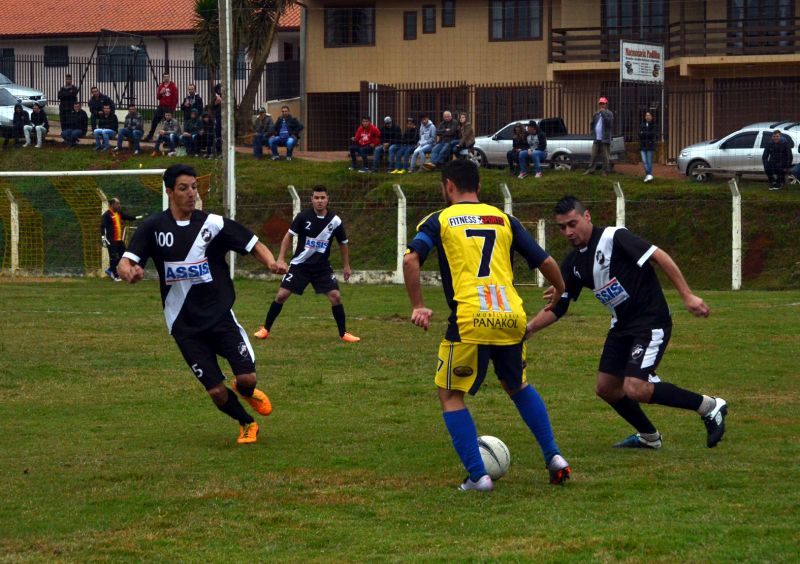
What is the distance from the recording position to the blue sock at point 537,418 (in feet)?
23.2

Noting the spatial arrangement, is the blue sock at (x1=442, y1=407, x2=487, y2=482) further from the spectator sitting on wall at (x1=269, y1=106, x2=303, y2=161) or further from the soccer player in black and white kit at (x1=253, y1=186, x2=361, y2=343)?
the spectator sitting on wall at (x1=269, y1=106, x2=303, y2=161)

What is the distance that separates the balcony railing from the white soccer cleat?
29.8 m

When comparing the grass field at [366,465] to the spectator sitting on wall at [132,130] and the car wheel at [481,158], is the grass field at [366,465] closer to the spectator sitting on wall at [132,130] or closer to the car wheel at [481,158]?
the car wheel at [481,158]

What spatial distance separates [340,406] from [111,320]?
7645mm

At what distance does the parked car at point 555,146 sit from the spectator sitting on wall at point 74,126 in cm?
1139

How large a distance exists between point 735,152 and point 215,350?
21.8 metres

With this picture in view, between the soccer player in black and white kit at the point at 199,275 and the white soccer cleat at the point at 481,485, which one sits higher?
the soccer player in black and white kit at the point at 199,275

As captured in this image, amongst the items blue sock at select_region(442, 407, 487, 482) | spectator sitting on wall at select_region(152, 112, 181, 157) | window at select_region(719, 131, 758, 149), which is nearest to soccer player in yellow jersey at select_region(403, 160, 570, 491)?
blue sock at select_region(442, 407, 487, 482)

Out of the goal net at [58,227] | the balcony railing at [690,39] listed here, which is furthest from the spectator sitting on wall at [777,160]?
the goal net at [58,227]

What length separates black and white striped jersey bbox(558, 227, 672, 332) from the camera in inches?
305

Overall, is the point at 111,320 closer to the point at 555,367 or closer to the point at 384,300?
the point at 384,300

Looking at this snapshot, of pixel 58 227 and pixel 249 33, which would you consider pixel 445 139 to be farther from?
pixel 249 33

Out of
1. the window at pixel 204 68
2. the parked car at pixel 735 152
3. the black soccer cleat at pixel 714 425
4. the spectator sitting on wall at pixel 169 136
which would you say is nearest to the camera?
the black soccer cleat at pixel 714 425

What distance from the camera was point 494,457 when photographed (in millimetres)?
7207
